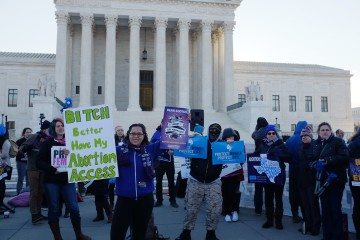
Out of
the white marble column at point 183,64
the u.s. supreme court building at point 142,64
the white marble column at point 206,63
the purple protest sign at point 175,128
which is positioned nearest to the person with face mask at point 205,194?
the purple protest sign at point 175,128

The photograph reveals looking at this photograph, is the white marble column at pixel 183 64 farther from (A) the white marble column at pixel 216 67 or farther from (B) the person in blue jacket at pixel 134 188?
(B) the person in blue jacket at pixel 134 188

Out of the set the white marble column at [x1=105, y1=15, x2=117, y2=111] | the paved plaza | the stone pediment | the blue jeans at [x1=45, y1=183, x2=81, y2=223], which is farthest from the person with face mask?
the stone pediment

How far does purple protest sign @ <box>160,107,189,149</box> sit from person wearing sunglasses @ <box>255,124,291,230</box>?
2.40m

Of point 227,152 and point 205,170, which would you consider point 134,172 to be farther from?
point 227,152

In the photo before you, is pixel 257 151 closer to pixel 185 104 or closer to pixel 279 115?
pixel 185 104

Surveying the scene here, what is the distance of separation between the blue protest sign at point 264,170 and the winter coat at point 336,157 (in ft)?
4.87

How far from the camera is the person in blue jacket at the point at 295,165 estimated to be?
8172 mm

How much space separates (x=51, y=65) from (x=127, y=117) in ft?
47.0

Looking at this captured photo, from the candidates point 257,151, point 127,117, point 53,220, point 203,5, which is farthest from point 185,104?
point 53,220

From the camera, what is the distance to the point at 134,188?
192 inches

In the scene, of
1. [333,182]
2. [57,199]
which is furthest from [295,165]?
[57,199]

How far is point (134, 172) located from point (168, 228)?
136 inches

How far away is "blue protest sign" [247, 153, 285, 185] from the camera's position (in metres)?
8.05

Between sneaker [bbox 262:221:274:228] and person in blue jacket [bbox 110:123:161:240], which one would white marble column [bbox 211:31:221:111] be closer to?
sneaker [bbox 262:221:274:228]
